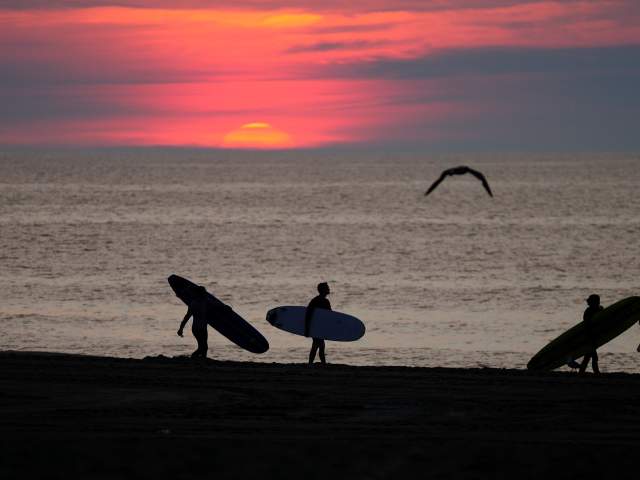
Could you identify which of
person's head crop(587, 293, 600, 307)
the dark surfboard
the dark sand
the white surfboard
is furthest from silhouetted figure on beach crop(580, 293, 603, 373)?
the dark surfboard

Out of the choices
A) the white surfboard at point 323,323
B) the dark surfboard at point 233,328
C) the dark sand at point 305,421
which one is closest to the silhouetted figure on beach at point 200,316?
the dark sand at point 305,421

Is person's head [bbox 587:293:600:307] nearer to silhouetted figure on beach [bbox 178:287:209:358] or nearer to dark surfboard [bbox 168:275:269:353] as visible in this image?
silhouetted figure on beach [bbox 178:287:209:358]

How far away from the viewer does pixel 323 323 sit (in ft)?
77.5

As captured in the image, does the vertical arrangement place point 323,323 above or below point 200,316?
below

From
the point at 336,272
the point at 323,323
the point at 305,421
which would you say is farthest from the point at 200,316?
the point at 336,272

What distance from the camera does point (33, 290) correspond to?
1831 inches

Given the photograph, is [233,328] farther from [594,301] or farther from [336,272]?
[336,272]

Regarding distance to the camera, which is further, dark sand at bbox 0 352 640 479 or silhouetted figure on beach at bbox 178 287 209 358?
silhouetted figure on beach at bbox 178 287 209 358

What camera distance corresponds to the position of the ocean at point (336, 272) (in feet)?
110

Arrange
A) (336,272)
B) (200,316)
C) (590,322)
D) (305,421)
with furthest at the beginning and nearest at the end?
(336,272)
(200,316)
(590,322)
(305,421)

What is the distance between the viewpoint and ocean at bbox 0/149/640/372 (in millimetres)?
33531

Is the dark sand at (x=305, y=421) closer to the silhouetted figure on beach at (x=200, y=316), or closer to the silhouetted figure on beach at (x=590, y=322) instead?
the silhouetted figure on beach at (x=590, y=322)

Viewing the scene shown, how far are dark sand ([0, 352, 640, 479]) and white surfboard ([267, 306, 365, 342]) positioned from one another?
373cm

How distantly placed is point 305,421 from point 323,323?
917cm
